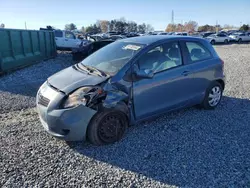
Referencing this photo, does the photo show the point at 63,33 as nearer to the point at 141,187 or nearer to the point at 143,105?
the point at 143,105

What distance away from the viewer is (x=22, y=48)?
10586 mm

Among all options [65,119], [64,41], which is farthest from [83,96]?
[64,41]

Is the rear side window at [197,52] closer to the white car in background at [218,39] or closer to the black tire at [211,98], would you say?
the black tire at [211,98]

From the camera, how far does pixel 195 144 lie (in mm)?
3506

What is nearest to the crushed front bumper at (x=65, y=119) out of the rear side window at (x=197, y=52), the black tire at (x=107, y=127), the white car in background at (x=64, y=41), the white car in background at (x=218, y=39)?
the black tire at (x=107, y=127)

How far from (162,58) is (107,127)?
5.17ft

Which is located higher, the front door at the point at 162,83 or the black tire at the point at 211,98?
the front door at the point at 162,83

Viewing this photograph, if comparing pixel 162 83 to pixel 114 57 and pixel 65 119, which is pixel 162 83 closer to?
pixel 114 57

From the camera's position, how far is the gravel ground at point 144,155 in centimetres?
272

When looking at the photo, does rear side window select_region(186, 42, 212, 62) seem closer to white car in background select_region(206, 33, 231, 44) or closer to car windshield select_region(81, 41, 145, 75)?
car windshield select_region(81, 41, 145, 75)

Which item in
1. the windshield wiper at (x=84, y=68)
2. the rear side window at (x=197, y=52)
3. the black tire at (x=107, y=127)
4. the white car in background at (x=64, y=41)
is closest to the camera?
the black tire at (x=107, y=127)

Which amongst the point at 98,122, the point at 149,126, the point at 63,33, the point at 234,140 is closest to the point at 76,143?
the point at 98,122

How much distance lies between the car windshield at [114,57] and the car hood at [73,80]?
0.93 feet

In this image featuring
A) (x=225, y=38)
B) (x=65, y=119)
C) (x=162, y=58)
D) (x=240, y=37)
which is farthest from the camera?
(x=240, y=37)
